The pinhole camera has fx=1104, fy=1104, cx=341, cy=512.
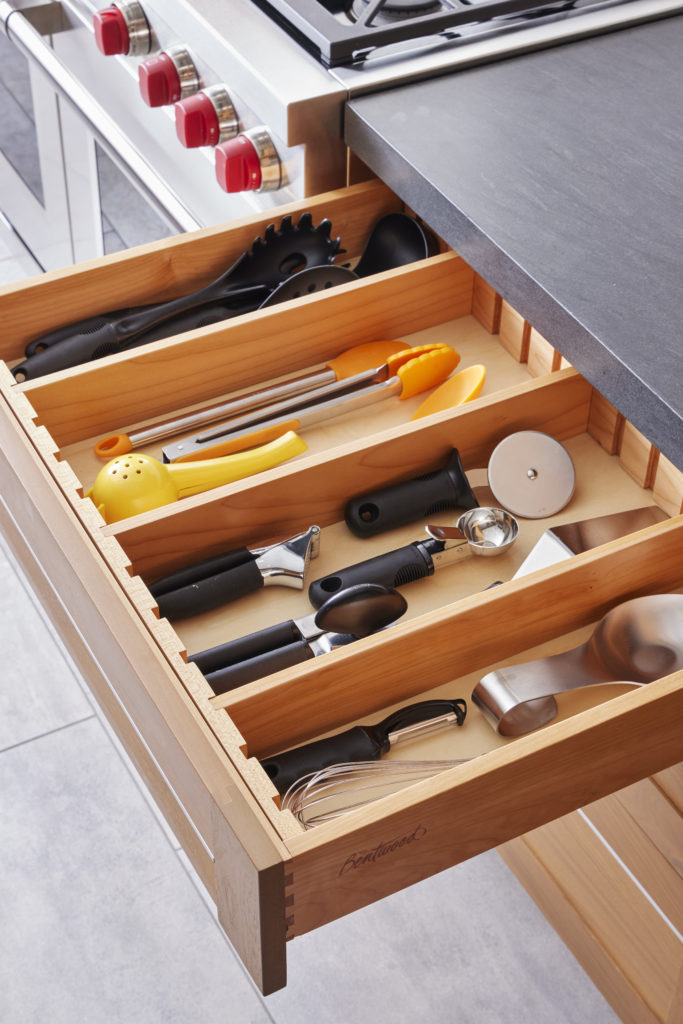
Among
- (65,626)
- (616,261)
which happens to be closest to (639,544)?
(616,261)

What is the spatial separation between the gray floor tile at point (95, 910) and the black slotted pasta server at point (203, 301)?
0.71 metres

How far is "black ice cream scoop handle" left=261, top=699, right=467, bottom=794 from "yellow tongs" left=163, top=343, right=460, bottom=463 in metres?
0.35

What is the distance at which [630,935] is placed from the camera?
135cm

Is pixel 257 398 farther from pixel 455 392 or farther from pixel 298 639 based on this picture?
pixel 298 639

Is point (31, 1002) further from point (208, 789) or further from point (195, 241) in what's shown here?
point (195, 241)

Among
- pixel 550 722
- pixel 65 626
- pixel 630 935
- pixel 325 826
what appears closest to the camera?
pixel 325 826

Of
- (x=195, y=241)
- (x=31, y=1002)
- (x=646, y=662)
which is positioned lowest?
(x=31, y=1002)


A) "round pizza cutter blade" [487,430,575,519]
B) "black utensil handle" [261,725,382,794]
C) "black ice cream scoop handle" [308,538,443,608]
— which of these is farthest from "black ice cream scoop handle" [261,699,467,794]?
"round pizza cutter blade" [487,430,575,519]

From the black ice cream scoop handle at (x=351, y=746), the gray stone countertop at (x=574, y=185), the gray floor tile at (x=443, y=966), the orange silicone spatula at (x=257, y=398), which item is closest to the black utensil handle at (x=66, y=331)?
the orange silicone spatula at (x=257, y=398)

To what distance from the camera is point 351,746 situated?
35.1 inches

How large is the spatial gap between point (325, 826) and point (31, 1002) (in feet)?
2.99

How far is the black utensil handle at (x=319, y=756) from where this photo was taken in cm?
87

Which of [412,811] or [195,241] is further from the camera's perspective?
[195,241]

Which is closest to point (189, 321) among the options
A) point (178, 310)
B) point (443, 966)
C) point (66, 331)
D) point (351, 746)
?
point (178, 310)
